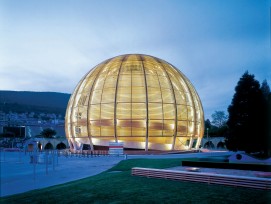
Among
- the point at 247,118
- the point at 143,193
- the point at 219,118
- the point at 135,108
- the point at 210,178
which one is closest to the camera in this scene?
the point at 143,193

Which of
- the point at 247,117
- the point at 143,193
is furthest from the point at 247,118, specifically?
the point at 143,193

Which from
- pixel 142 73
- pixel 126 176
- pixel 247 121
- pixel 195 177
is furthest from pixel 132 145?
pixel 195 177

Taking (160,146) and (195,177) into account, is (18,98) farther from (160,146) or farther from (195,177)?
(195,177)

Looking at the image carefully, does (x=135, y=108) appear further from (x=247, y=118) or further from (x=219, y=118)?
(x=219, y=118)

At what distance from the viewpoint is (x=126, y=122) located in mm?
30688

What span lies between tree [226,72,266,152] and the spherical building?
987cm

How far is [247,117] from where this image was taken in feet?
71.4

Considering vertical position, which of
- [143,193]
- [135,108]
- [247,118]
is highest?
[135,108]

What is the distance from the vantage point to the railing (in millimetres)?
9768

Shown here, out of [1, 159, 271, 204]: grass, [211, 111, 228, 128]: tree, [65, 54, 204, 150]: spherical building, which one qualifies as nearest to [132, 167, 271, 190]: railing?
[1, 159, 271, 204]: grass

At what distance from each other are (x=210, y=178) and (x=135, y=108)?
67.3ft

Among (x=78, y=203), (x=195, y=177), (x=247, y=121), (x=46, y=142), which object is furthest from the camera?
(x=46, y=142)

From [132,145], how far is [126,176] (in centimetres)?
1744

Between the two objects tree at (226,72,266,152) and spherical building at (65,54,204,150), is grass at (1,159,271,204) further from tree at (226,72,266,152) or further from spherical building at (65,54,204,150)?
spherical building at (65,54,204,150)
